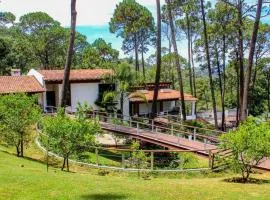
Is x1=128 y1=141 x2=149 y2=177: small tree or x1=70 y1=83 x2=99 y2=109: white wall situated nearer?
x1=128 y1=141 x2=149 y2=177: small tree

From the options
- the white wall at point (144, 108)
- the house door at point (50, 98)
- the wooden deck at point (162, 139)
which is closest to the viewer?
the wooden deck at point (162, 139)

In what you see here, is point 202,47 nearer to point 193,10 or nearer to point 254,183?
point 193,10

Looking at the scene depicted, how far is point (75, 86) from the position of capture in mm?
39531

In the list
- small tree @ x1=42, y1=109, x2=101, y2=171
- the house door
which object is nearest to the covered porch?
the house door

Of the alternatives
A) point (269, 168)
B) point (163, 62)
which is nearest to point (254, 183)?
point (269, 168)

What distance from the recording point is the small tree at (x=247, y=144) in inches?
628

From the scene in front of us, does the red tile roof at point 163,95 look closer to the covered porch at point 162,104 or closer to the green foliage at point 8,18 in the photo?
the covered porch at point 162,104

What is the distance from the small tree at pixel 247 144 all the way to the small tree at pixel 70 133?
205 inches

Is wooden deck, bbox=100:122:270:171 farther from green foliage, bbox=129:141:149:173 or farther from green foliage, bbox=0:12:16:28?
green foliage, bbox=0:12:16:28

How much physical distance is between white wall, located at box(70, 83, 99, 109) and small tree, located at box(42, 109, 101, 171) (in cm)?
2207

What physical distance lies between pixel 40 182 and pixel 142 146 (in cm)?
1634

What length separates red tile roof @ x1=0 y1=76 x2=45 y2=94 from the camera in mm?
36384

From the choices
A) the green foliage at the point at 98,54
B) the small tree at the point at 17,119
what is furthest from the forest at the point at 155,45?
the small tree at the point at 17,119

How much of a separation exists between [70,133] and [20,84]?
22.4 m
